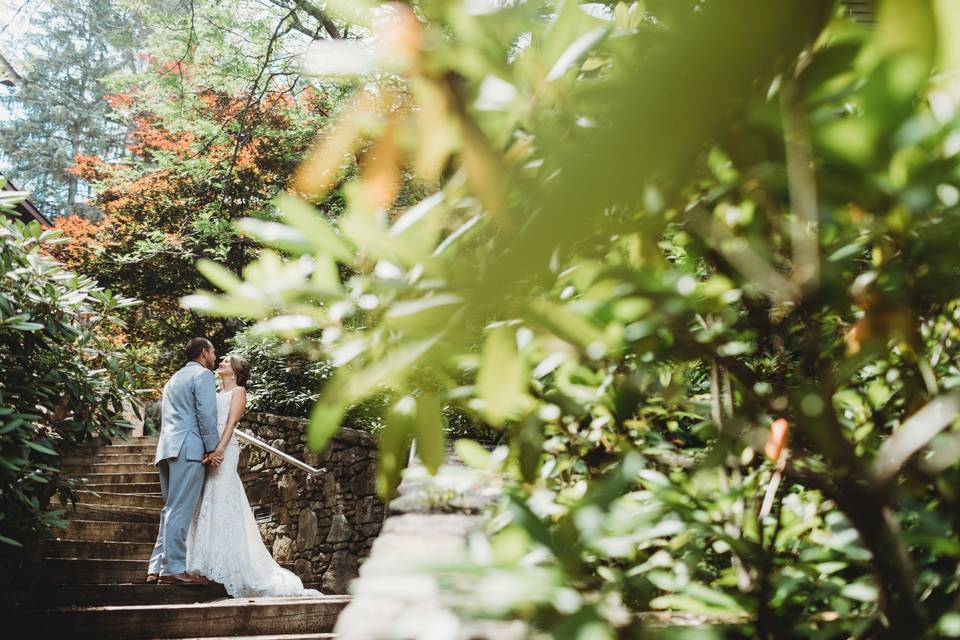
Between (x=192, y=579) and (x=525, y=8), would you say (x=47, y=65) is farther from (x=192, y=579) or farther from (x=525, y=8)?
(x=525, y=8)

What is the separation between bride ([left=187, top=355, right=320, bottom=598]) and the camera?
17.8ft

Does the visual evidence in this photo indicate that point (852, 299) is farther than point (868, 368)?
No

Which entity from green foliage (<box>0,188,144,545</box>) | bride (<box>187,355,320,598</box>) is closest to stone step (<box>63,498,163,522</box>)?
bride (<box>187,355,320,598</box>)

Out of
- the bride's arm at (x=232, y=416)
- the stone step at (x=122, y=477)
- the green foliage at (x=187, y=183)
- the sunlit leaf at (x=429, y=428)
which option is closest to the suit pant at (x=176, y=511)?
the bride's arm at (x=232, y=416)

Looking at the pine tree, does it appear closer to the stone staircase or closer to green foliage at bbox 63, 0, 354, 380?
green foliage at bbox 63, 0, 354, 380

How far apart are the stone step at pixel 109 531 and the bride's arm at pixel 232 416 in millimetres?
1392

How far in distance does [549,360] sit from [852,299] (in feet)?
Result: 1.23

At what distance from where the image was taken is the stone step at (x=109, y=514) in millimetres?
6132

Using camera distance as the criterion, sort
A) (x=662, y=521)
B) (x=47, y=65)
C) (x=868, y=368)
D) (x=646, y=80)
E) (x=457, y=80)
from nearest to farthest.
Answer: (x=646, y=80) < (x=457, y=80) < (x=662, y=521) < (x=868, y=368) < (x=47, y=65)

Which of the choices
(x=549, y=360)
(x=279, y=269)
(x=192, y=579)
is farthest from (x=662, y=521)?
(x=192, y=579)

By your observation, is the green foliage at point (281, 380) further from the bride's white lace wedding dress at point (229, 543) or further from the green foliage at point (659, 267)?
the green foliage at point (659, 267)

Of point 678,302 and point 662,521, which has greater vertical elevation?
point 678,302

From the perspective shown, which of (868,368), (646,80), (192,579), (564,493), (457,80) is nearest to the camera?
(646,80)

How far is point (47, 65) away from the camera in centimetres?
3600
